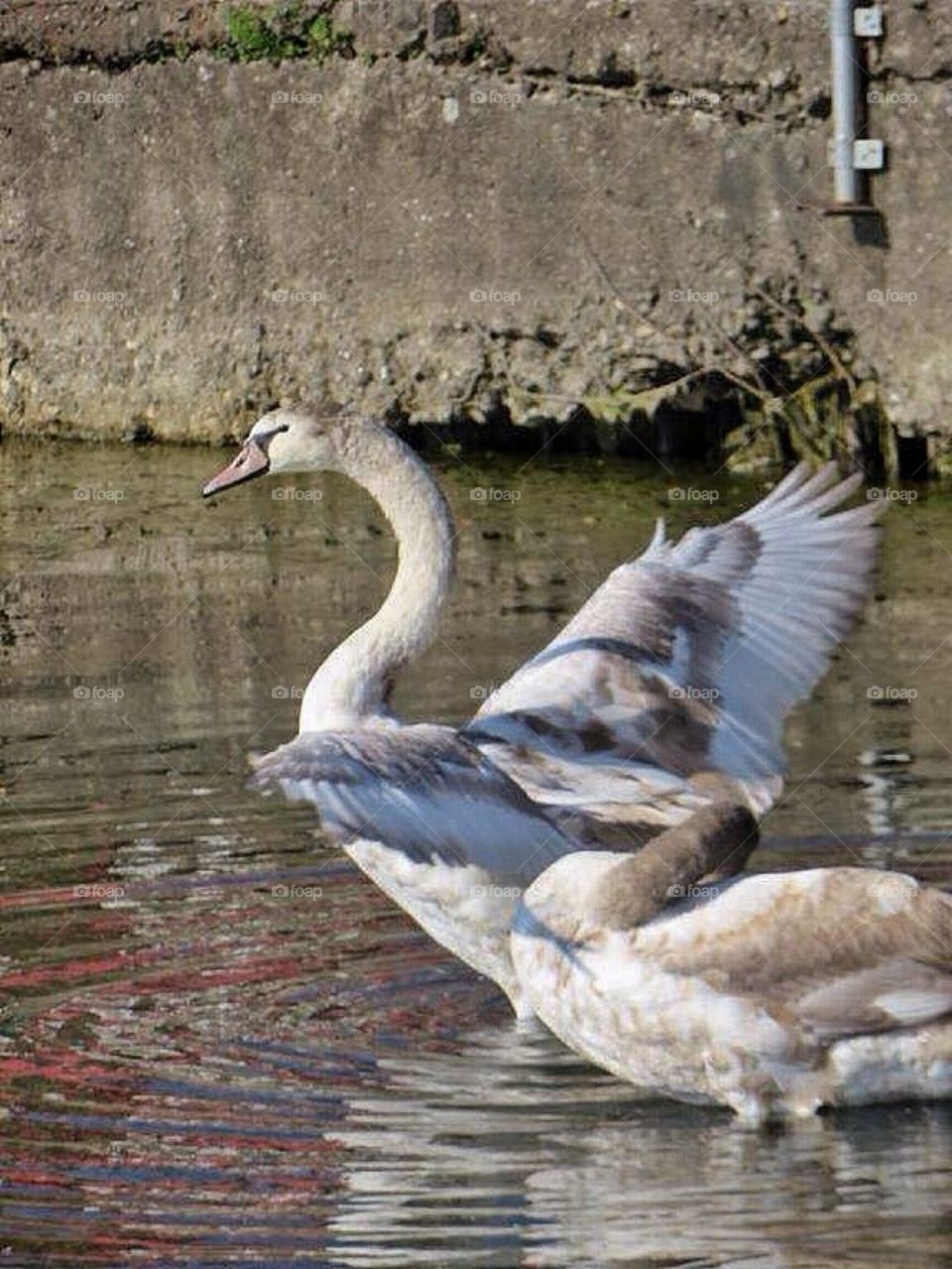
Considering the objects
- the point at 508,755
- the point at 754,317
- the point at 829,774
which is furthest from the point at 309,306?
the point at 508,755

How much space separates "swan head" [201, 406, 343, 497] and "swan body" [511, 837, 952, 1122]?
1.86 m

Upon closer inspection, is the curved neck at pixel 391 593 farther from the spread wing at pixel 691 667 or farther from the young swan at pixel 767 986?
the young swan at pixel 767 986

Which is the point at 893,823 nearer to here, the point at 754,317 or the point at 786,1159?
the point at 786,1159

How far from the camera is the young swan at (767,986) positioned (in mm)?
6480

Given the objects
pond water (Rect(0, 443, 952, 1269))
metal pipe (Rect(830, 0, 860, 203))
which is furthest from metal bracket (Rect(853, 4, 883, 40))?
pond water (Rect(0, 443, 952, 1269))

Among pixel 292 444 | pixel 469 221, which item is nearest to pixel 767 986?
pixel 292 444

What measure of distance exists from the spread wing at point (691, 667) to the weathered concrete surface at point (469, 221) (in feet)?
12.5

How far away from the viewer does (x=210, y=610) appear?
→ 1137cm

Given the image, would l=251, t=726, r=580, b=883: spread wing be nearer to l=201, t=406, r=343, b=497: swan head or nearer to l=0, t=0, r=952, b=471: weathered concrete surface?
l=201, t=406, r=343, b=497: swan head

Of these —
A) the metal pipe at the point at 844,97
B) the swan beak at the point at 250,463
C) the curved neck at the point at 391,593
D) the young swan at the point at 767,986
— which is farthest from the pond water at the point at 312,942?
the metal pipe at the point at 844,97

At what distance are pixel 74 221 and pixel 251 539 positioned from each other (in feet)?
6.44

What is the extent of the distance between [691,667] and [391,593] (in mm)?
759

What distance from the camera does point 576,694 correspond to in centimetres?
770

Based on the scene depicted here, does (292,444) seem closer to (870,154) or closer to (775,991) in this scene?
(775,991)
